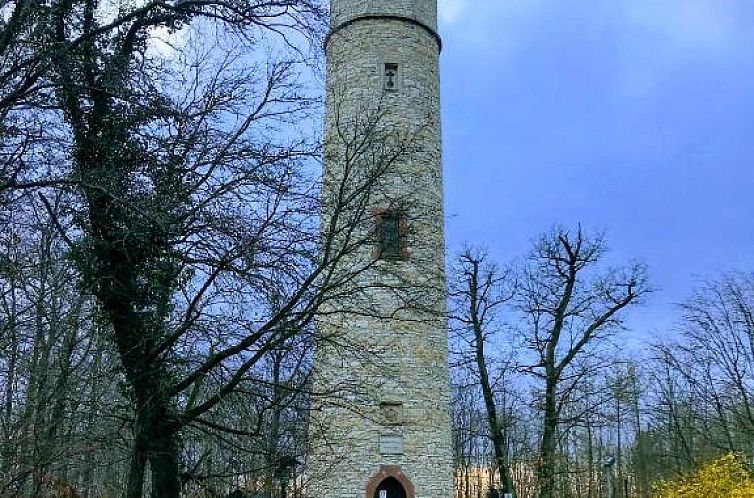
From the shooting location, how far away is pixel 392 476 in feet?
45.8

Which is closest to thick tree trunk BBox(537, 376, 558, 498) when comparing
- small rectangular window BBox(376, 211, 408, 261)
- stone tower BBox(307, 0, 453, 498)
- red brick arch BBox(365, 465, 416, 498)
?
stone tower BBox(307, 0, 453, 498)

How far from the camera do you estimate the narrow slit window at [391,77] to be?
1577 cm

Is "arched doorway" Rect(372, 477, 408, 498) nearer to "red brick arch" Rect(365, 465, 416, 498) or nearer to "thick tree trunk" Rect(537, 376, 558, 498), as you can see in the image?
"red brick arch" Rect(365, 465, 416, 498)

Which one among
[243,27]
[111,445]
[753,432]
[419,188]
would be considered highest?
[419,188]

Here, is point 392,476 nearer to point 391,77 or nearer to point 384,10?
point 391,77

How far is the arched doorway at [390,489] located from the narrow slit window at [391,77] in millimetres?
7198

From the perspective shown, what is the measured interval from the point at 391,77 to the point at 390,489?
25.0ft

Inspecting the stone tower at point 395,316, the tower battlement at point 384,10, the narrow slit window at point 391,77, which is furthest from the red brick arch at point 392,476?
the tower battlement at point 384,10

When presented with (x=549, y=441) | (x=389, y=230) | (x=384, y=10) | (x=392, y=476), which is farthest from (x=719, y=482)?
(x=384, y=10)

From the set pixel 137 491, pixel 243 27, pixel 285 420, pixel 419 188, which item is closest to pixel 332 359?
pixel 419 188

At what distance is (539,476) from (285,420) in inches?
389

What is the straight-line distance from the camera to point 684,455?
25.5 m

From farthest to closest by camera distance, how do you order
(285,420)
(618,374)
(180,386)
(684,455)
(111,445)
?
(618,374)
(684,455)
(285,420)
(111,445)
(180,386)

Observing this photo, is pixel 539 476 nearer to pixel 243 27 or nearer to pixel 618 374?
pixel 618 374
